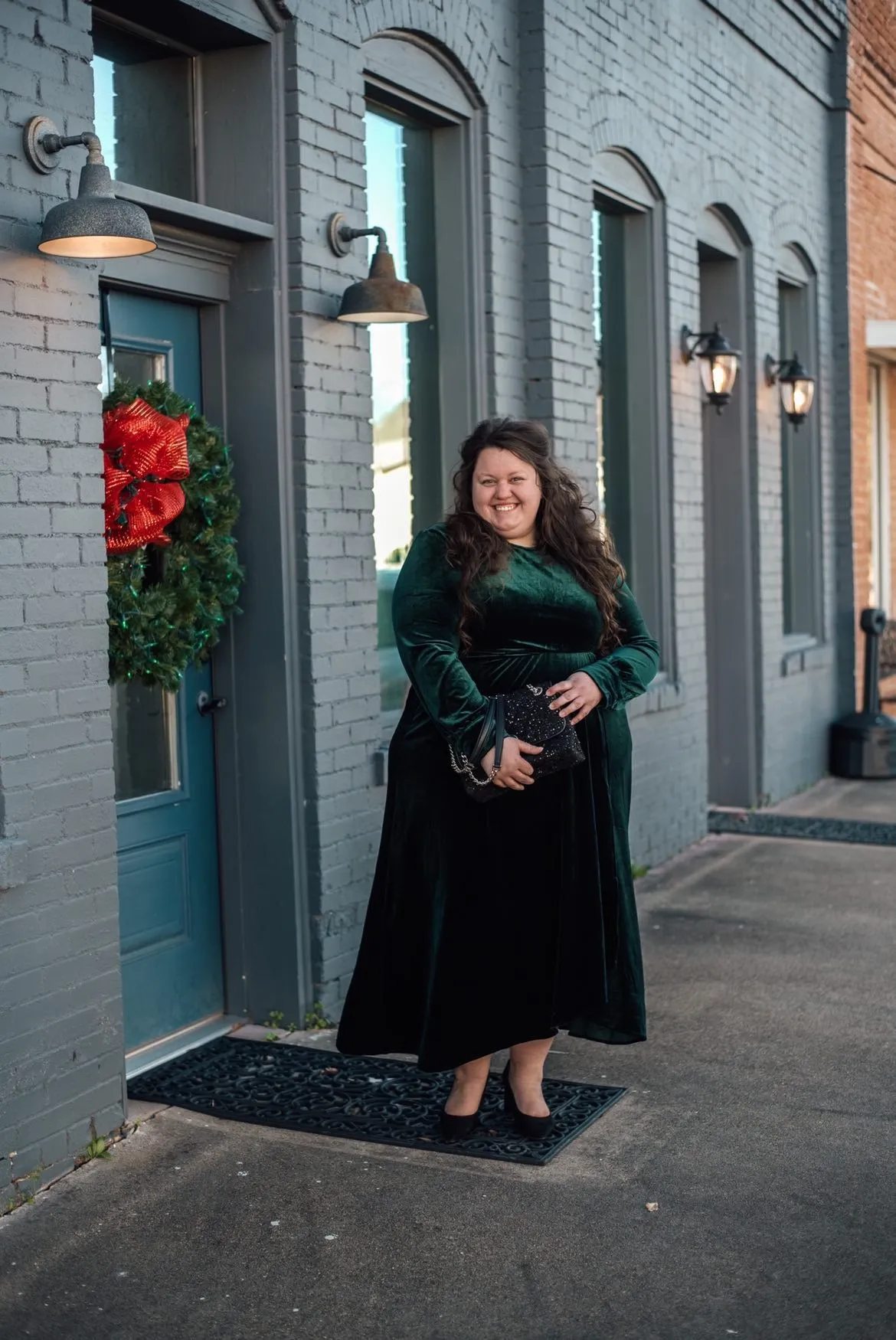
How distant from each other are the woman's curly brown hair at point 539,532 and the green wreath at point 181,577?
105cm

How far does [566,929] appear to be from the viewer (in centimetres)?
433

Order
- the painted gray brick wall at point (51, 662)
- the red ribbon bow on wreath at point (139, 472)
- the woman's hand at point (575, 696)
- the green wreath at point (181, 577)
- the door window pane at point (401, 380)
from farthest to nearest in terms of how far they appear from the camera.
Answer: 1. the door window pane at point (401, 380)
2. the green wreath at point (181, 577)
3. the red ribbon bow on wreath at point (139, 472)
4. the woman's hand at point (575, 696)
5. the painted gray brick wall at point (51, 662)

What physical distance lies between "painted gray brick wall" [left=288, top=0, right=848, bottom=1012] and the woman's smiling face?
48.4 inches

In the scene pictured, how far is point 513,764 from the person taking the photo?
4.11m

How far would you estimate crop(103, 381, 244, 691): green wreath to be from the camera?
4844mm

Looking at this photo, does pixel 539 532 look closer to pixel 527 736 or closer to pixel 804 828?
pixel 527 736

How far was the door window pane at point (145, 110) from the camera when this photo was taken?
16.8ft

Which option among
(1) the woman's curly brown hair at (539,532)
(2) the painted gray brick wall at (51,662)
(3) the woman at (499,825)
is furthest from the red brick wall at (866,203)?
(2) the painted gray brick wall at (51,662)

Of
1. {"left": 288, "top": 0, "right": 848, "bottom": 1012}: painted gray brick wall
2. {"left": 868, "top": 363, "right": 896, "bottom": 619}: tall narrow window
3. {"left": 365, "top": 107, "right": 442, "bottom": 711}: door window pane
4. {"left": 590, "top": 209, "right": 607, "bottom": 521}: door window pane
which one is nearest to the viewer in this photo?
{"left": 288, "top": 0, "right": 848, "bottom": 1012}: painted gray brick wall

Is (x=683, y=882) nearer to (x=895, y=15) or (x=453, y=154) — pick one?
(x=453, y=154)

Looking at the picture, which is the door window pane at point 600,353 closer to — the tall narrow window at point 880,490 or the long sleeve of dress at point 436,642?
the long sleeve of dress at point 436,642

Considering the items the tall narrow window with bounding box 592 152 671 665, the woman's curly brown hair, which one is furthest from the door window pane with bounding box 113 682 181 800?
the tall narrow window with bounding box 592 152 671 665

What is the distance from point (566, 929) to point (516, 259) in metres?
3.75

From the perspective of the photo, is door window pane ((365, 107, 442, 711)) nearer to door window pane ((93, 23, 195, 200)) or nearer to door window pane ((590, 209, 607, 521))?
door window pane ((93, 23, 195, 200))
